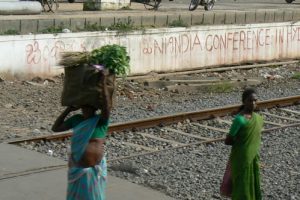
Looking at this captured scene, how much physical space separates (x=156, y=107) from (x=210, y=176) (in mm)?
5594

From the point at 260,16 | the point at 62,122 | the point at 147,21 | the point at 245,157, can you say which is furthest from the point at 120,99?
the point at 260,16

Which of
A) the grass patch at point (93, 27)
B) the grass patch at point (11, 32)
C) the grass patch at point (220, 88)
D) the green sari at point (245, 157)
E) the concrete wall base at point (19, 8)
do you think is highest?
the concrete wall base at point (19, 8)

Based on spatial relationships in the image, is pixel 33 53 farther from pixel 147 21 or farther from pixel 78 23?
pixel 147 21

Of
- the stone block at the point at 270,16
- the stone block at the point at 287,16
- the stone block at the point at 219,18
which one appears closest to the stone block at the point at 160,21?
the stone block at the point at 219,18

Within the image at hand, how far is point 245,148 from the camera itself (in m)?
7.01

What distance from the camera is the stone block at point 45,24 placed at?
62.4ft

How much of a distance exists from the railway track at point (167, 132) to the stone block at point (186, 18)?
7.81m

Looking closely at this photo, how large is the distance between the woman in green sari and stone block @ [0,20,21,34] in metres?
11.9

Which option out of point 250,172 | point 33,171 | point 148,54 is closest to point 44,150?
point 33,171

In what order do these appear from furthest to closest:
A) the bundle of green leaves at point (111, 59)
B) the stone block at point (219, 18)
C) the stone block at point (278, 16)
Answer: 1. the stone block at point (278, 16)
2. the stone block at point (219, 18)
3. the bundle of green leaves at point (111, 59)

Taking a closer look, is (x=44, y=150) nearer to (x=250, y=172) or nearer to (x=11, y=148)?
(x=11, y=148)

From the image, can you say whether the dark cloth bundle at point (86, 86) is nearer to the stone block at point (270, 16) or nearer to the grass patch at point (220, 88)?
the grass patch at point (220, 88)

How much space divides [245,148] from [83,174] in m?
2.05

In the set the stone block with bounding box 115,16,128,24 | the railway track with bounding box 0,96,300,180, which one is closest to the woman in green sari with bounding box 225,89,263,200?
the railway track with bounding box 0,96,300,180
